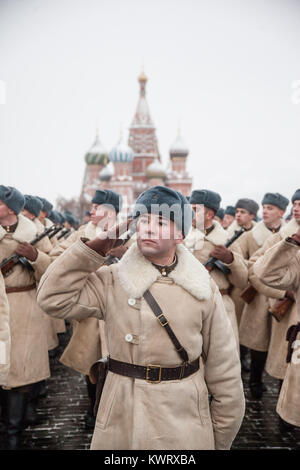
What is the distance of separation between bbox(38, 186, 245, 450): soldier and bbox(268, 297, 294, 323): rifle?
2173 millimetres

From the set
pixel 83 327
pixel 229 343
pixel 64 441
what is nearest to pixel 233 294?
pixel 83 327

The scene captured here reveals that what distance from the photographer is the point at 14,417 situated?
3908 millimetres

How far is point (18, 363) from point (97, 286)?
223 cm

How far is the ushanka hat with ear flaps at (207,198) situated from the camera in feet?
15.2

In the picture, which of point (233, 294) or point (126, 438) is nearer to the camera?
point (126, 438)

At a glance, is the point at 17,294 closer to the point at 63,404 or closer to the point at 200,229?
the point at 63,404

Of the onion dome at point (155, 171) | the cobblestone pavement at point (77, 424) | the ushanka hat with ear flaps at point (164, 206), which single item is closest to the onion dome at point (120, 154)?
the onion dome at point (155, 171)

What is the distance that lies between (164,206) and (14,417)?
9.11ft

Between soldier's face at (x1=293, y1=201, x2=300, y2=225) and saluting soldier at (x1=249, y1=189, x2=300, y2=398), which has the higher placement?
soldier's face at (x1=293, y1=201, x2=300, y2=225)

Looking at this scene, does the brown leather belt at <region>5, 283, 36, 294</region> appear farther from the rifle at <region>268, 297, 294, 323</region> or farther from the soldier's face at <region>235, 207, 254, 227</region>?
the soldier's face at <region>235, 207, 254, 227</region>

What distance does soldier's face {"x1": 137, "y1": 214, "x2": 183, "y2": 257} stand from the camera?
7.14ft

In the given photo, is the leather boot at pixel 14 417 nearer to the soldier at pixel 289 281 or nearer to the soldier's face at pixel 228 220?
the soldier at pixel 289 281

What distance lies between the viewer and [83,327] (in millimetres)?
4258

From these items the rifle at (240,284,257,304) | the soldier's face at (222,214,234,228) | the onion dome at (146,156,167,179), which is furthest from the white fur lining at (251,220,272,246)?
the onion dome at (146,156,167,179)
